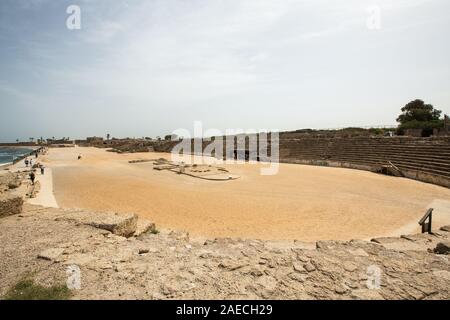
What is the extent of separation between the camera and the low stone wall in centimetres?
765

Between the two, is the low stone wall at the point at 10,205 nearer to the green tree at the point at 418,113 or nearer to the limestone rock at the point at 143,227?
the limestone rock at the point at 143,227

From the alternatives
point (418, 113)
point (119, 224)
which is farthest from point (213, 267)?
point (418, 113)

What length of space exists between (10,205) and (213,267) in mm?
7336

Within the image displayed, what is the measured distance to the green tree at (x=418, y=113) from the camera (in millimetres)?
45188

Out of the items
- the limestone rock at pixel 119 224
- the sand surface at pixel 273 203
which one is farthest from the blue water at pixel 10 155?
the limestone rock at pixel 119 224

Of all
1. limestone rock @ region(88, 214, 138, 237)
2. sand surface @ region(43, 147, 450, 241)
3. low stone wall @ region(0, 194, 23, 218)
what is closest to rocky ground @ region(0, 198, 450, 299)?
limestone rock @ region(88, 214, 138, 237)

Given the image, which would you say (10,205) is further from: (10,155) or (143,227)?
(10,155)

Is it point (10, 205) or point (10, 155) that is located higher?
point (10, 205)

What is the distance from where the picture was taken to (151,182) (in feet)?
64.7

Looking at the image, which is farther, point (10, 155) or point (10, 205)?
point (10, 155)

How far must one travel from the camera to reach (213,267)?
15.3ft

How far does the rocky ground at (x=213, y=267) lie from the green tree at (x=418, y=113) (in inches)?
1937

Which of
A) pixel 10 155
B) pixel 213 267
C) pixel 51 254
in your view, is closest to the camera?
pixel 213 267
